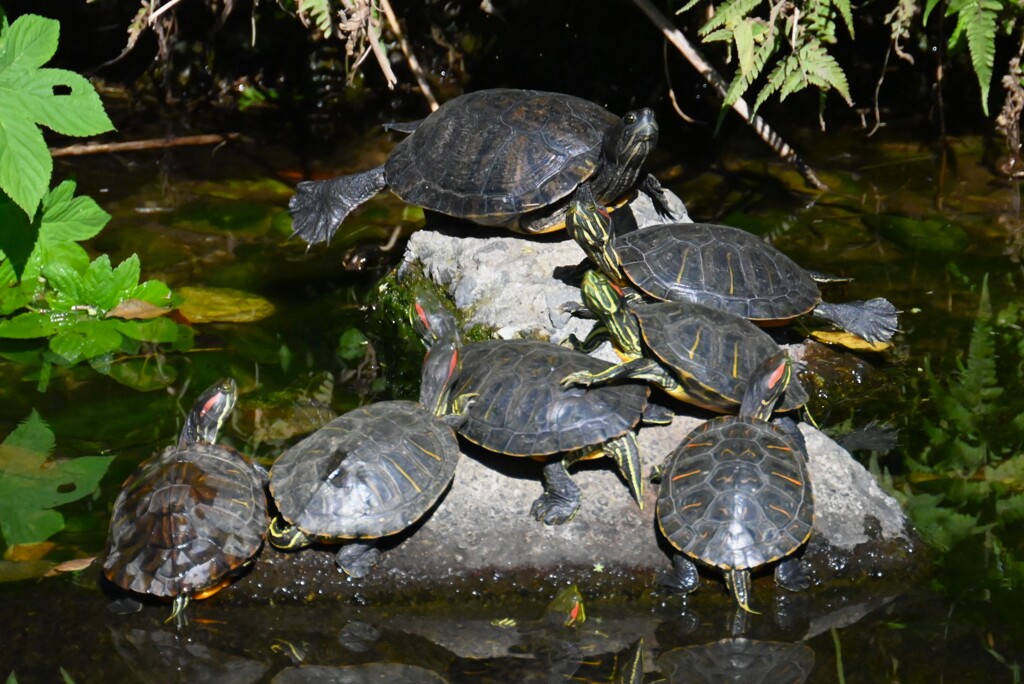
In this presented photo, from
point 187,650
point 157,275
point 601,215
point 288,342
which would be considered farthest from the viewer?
point 157,275

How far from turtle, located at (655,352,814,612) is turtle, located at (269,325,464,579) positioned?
81 centimetres

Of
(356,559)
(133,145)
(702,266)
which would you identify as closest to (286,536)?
(356,559)

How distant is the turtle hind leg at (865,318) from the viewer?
4.94m

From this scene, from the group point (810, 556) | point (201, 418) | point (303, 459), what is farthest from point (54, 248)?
point (810, 556)

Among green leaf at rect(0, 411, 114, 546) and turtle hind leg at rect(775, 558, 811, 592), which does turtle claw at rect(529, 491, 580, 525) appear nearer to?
turtle hind leg at rect(775, 558, 811, 592)

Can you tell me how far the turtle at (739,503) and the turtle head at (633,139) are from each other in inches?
62.4

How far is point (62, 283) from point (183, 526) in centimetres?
245

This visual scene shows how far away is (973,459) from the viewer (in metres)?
4.34

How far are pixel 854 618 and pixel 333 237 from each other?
3905mm

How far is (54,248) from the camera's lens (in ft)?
17.9

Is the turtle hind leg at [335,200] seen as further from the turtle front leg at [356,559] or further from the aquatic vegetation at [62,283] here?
the turtle front leg at [356,559]

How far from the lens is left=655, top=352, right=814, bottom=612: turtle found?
3494 millimetres

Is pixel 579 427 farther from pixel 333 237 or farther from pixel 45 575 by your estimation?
pixel 333 237

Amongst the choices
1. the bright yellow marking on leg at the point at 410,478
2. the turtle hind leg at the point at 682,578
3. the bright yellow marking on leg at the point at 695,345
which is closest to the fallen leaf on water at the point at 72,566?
the bright yellow marking on leg at the point at 410,478
